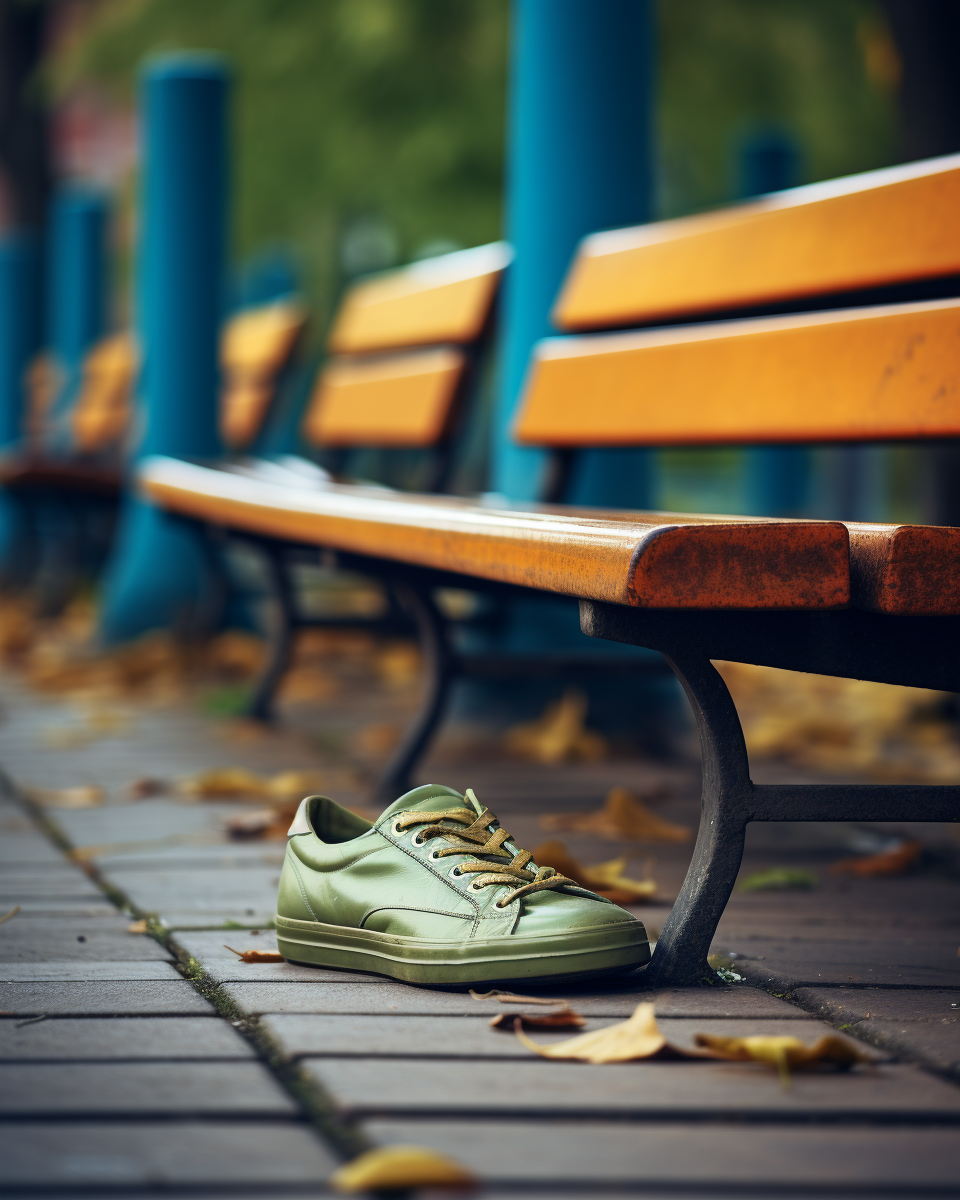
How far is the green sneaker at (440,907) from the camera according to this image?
1.74m

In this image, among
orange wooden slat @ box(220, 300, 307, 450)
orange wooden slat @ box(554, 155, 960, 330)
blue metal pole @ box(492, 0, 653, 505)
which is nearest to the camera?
orange wooden slat @ box(554, 155, 960, 330)

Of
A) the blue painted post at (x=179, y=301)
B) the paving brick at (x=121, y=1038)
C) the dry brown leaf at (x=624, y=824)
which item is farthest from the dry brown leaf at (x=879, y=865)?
the blue painted post at (x=179, y=301)

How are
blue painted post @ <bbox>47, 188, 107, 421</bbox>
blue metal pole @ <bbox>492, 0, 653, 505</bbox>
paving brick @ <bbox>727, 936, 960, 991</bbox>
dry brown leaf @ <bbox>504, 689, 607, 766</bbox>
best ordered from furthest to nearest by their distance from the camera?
blue painted post @ <bbox>47, 188, 107, 421</bbox> → blue metal pole @ <bbox>492, 0, 653, 505</bbox> → dry brown leaf @ <bbox>504, 689, 607, 766</bbox> → paving brick @ <bbox>727, 936, 960, 991</bbox>

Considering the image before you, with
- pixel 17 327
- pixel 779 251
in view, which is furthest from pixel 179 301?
pixel 17 327

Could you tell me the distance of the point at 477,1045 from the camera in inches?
61.9

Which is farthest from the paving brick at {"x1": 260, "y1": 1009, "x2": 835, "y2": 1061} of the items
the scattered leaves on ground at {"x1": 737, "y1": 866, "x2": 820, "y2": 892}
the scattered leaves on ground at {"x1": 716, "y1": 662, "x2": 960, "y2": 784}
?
the scattered leaves on ground at {"x1": 716, "y1": 662, "x2": 960, "y2": 784}

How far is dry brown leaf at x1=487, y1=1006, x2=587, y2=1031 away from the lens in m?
1.63

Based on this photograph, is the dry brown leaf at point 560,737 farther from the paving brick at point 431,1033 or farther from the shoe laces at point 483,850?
the paving brick at point 431,1033

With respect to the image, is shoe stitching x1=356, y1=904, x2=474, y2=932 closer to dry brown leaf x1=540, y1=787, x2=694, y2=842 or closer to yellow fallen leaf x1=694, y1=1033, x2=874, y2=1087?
yellow fallen leaf x1=694, y1=1033, x2=874, y2=1087

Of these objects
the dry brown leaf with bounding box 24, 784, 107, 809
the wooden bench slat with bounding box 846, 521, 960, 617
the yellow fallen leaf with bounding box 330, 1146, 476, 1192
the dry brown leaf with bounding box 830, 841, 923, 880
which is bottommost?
the dry brown leaf with bounding box 830, 841, 923, 880

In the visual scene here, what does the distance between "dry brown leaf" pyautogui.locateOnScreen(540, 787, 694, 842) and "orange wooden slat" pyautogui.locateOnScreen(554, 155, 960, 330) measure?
3.14 ft

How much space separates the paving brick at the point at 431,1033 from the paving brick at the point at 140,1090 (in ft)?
0.29

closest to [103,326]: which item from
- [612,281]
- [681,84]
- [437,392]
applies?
[681,84]

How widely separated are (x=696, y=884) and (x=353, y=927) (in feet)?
1.30
